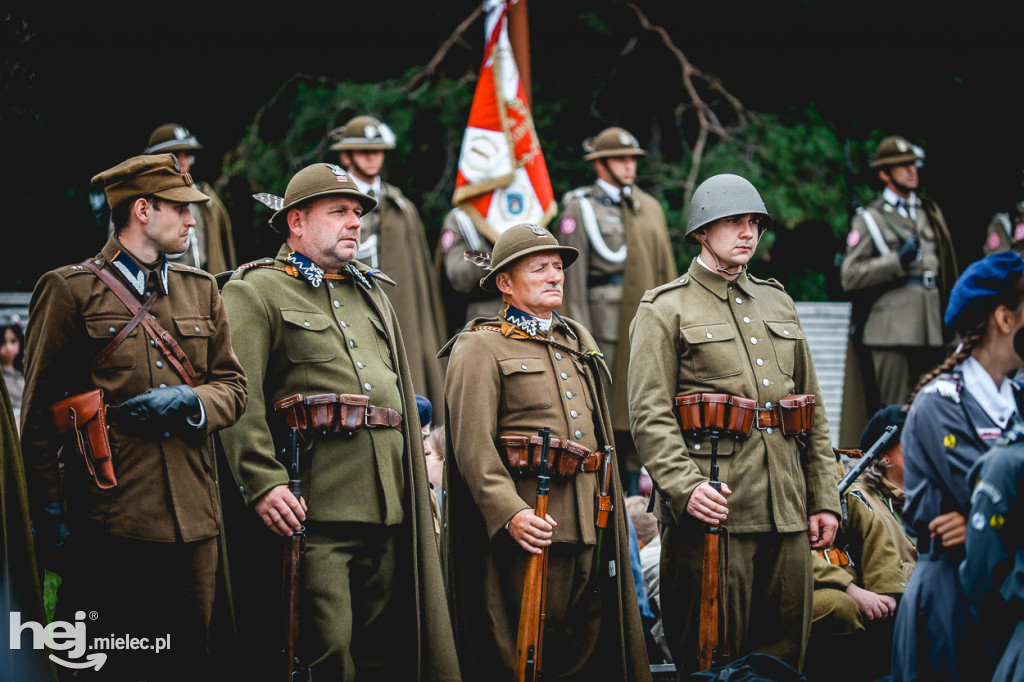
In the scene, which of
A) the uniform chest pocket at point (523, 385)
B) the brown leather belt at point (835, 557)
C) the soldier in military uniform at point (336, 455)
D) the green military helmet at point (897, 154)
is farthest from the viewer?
the green military helmet at point (897, 154)

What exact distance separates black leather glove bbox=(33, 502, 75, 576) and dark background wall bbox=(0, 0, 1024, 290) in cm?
550

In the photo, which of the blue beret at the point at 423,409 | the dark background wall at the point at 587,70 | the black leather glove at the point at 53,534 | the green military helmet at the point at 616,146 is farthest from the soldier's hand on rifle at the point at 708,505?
the dark background wall at the point at 587,70

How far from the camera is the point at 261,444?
4.45 metres

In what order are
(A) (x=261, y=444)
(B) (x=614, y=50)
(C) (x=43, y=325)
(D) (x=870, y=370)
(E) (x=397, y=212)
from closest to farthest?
(C) (x=43, y=325) → (A) (x=261, y=444) → (E) (x=397, y=212) → (D) (x=870, y=370) → (B) (x=614, y=50)

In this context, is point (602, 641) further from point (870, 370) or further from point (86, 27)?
point (86, 27)

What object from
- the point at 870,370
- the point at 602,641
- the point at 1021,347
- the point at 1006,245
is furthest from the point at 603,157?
the point at 1021,347

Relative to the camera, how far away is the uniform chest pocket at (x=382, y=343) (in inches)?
191

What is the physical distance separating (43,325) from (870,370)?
633 centimetres

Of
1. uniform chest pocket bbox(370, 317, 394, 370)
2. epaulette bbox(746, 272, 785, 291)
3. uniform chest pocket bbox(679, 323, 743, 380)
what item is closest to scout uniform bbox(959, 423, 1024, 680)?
uniform chest pocket bbox(679, 323, 743, 380)

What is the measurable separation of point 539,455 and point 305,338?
1.09 m

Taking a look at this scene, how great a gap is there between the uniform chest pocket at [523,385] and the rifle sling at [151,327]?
4.30 feet

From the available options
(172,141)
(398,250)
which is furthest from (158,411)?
(172,141)

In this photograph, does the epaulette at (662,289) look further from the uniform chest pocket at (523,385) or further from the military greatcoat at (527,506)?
the uniform chest pocket at (523,385)

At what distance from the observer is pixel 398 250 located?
7.84 metres
